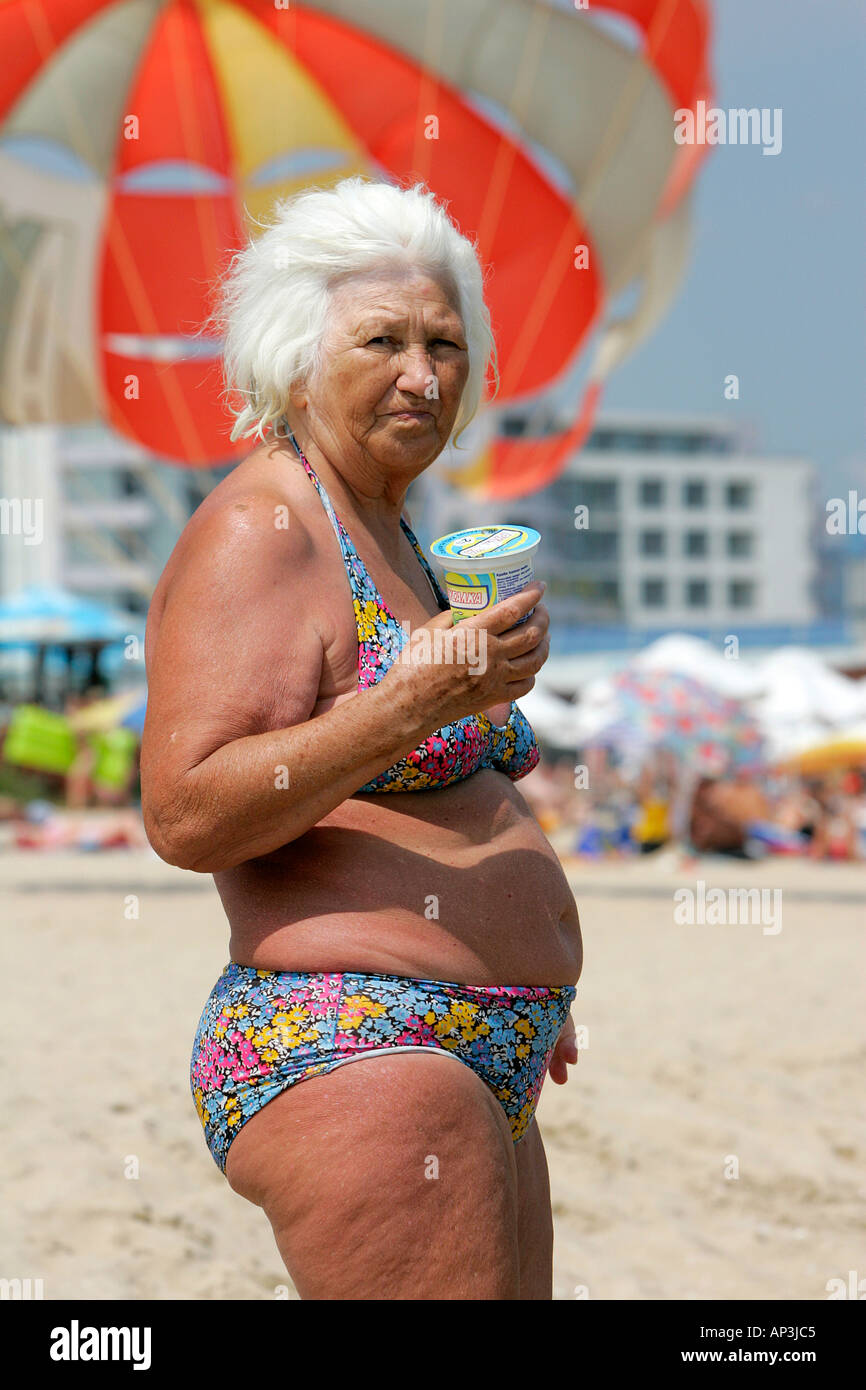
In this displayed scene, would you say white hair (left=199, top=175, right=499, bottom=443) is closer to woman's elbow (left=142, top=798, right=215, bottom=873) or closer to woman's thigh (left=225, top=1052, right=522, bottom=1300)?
woman's elbow (left=142, top=798, right=215, bottom=873)

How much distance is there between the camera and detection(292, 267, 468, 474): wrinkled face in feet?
6.02

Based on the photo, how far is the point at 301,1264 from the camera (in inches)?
65.4

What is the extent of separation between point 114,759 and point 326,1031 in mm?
17023

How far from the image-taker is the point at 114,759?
18.2 m

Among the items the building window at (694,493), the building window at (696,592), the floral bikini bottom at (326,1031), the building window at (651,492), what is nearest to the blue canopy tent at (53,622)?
the floral bikini bottom at (326,1031)

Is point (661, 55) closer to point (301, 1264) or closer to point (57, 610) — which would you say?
point (301, 1264)

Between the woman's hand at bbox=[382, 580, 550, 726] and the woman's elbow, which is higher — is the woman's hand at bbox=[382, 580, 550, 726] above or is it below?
above

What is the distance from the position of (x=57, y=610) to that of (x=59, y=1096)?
20171 millimetres

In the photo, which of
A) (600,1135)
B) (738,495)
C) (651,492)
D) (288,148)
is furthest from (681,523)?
(600,1135)

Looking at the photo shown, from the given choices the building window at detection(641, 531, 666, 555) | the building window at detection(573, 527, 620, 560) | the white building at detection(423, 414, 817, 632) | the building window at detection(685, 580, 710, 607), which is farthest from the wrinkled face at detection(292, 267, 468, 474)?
the building window at detection(685, 580, 710, 607)

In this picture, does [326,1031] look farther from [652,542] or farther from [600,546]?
[652,542]

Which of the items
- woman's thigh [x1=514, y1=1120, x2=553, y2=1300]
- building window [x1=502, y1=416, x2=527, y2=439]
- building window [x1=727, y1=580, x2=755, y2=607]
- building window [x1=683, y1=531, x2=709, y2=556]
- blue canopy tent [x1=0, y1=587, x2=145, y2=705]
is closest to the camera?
woman's thigh [x1=514, y1=1120, x2=553, y2=1300]

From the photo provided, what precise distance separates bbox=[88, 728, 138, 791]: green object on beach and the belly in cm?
1671

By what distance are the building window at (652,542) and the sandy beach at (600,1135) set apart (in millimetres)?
85414
